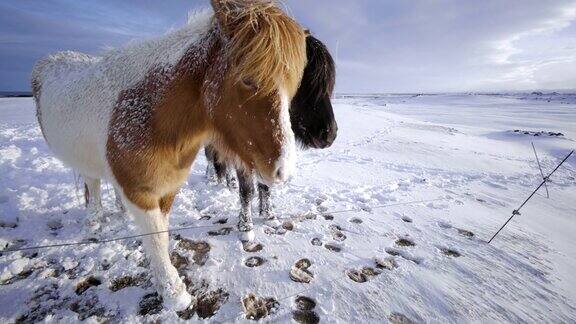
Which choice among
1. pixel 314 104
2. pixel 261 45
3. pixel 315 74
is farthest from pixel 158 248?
pixel 315 74

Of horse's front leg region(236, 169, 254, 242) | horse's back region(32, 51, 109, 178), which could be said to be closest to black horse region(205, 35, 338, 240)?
horse's front leg region(236, 169, 254, 242)

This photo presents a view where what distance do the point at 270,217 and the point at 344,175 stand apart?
2682 millimetres

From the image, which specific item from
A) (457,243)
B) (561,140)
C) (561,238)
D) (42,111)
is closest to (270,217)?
(457,243)

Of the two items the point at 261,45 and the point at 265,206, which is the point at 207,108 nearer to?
the point at 261,45

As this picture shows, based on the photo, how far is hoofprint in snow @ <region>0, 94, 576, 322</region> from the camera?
94.1 inches

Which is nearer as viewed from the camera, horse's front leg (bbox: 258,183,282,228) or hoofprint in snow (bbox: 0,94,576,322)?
hoofprint in snow (bbox: 0,94,576,322)

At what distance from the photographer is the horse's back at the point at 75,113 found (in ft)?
7.66

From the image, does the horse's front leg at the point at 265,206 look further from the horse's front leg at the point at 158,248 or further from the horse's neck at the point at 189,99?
the horse's neck at the point at 189,99

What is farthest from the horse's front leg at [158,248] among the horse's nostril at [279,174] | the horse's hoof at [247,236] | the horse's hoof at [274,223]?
the horse's hoof at [274,223]

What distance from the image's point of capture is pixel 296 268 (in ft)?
9.45

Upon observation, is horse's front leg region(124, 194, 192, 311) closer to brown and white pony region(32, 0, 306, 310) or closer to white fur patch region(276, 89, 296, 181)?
brown and white pony region(32, 0, 306, 310)

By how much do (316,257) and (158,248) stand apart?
1.60 metres

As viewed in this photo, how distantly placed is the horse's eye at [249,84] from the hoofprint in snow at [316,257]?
5.81 feet

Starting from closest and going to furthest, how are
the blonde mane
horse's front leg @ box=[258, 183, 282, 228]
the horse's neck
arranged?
the blonde mane → the horse's neck → horse's front leg @ box=[258, 183, 282, 228]
